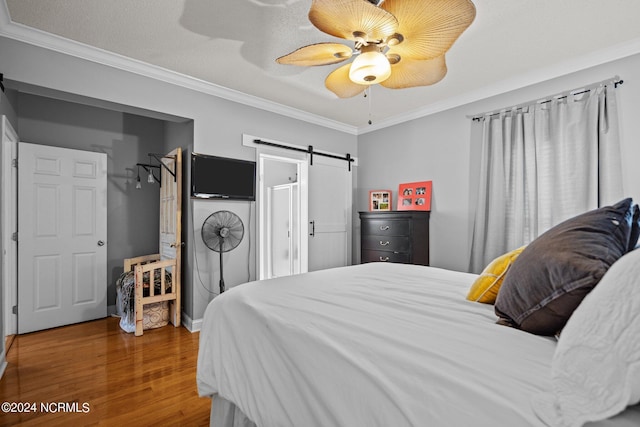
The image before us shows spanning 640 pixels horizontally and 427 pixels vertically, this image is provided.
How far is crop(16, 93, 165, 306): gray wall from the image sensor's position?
137 inches

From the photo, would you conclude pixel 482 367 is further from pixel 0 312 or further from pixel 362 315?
pixel 0 312

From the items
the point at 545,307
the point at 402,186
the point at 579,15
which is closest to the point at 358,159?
the point at 402,186

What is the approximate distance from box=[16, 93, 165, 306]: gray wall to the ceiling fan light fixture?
135 inches

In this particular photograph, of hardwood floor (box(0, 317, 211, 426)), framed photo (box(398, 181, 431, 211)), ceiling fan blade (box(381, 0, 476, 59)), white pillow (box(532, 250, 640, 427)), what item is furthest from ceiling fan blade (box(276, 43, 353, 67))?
framed photo (box(398, 181, 431, 211))

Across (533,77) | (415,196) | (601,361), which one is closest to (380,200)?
(415,196)

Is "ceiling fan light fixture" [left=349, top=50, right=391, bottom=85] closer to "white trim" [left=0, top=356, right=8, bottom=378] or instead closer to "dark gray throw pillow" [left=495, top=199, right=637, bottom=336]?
"dark gray throw pillow" [left=495, top=199, right=637, bottom=336]

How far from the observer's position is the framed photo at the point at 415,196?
13.1 ft

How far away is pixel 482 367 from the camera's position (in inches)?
30.6

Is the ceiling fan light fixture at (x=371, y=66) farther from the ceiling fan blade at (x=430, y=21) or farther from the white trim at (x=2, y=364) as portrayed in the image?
the white trim at (x=2, y=364)

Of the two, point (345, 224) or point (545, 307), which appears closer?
point (545, 307)

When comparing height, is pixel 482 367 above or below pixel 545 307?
→ below

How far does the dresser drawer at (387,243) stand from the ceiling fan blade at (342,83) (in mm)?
1985

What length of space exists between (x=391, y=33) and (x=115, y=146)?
3.75 m

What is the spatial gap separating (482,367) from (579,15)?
2.66 m
